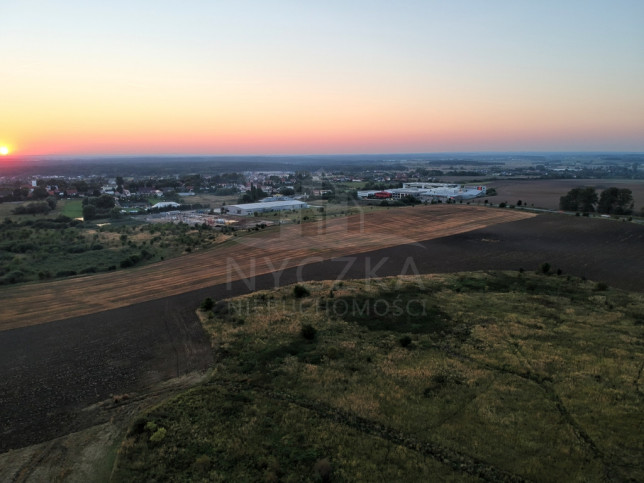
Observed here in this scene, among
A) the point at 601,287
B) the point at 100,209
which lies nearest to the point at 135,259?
the point at 601,287

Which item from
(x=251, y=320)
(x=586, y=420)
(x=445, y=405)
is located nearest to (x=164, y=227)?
(x=251, y=320)

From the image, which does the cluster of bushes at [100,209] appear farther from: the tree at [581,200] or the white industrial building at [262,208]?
the tree at [581,200]

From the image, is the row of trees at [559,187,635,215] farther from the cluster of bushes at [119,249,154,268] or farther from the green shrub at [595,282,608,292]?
the cluster of bushes at [119,249,154,268]

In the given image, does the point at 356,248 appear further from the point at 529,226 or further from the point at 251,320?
the point at 529,226

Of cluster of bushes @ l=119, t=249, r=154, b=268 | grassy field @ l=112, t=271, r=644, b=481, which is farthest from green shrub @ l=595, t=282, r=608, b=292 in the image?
cluster of bushes @ l=119, t=249, r=154, b=268

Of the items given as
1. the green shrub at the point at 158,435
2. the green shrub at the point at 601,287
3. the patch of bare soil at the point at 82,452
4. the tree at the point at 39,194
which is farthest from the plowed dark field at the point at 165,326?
Answer: the tree at the point at 39,194

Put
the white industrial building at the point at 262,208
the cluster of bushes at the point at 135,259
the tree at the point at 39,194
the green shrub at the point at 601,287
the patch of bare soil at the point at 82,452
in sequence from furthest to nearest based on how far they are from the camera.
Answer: the tree at the point at 39,194 < the white industrial building at the point at 262,208 < the cluster of bushes at the point at 135,259 < the green shrub at the point at 601,287 < the patch of bare soil at the point at 82,452
